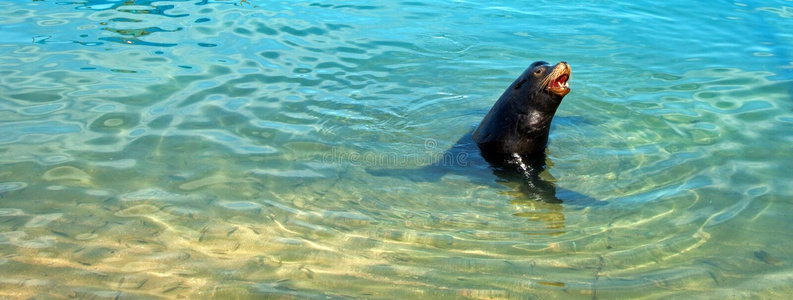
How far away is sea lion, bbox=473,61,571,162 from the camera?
22.3 feet

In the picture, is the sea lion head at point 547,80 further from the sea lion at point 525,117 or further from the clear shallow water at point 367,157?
the clear shallow water at point 367,157

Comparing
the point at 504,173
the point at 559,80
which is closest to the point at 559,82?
the point at 559,80

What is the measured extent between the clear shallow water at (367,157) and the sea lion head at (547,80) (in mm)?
700

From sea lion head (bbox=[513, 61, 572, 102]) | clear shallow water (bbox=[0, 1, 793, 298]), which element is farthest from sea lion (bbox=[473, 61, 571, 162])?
clear shallow water (bbox=[0, 1, 793, 298])

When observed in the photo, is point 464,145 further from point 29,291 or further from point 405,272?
point 29,291

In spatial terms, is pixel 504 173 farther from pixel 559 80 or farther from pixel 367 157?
pixel 367 157

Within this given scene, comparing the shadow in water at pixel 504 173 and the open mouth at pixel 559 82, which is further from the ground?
the open mouth at pixel 559 82

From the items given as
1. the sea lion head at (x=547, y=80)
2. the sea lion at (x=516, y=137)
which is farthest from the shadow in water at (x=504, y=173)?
the sea lion head at (x=547, y=80)

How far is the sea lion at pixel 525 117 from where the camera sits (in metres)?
6.79

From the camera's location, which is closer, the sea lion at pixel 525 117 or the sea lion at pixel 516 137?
the sea lion at pixel 516 137

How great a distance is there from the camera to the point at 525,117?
270 inches

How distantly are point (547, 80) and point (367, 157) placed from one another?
6.23 ft

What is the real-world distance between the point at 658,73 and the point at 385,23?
4.53 meters

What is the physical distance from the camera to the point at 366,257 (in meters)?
4.76
